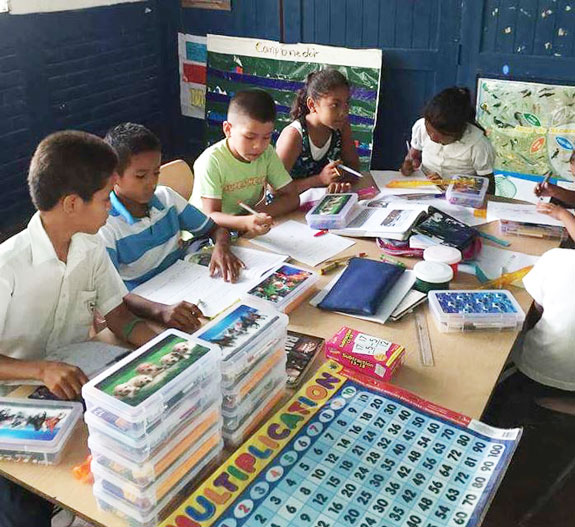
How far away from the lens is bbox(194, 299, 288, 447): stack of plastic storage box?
1046 millimetres

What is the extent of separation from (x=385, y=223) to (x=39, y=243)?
3.28 ft

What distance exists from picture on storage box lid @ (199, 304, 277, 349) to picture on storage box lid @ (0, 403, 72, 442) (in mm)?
304

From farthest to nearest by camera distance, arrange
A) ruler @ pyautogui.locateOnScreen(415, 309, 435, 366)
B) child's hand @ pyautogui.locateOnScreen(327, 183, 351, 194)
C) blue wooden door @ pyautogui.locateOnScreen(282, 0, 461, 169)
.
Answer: blue wooden door @ pyautogui.locateOnScreen(282, 0, 461, 169) < child's hand @ pyautogui.locateOnScreen(327, 183, 351, 194) < ruler @ pyautogui.locateOnScreen(415, 309, 435, 366)

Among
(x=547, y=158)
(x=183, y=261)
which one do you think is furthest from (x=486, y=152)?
(x=183, y=261)

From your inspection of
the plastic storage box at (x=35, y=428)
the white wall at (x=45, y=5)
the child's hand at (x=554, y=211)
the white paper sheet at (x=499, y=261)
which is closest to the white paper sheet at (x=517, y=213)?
the child's hand at (x=554, y=211)

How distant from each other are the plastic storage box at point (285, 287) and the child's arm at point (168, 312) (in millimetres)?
142

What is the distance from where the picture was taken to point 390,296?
1.57 meters

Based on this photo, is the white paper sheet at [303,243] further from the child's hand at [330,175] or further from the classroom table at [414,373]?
the child's hand at [330,175]

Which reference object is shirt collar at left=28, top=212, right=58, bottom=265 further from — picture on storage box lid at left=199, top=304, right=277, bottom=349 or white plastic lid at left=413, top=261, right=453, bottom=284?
white plastic lid at left=413, top=261, right=453, bottom=284

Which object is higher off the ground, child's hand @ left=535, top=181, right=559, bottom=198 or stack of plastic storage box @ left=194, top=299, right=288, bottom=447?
stack of plastic storage box @ left=194, top=299, right=288, bottom=447

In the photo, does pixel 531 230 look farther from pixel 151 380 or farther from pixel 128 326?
pixel 151 380

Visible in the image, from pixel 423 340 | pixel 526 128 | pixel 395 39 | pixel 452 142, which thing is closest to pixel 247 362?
pixel 423 340

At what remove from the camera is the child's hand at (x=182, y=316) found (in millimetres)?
1444

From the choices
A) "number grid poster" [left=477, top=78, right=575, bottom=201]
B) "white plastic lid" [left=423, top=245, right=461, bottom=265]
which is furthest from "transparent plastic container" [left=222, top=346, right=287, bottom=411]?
"number grid poster" [left=477, top=78, right=575, bottom=201]
